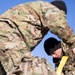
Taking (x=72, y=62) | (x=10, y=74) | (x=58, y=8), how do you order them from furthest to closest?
1. (x=72, y=62)
2. (x=58, y=8)
3. (x=10, y=74)

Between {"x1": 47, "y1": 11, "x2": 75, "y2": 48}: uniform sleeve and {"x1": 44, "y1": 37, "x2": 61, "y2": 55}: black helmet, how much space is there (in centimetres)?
206

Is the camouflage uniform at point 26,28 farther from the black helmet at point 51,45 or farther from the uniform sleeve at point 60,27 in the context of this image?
the black helmet at point 51,45

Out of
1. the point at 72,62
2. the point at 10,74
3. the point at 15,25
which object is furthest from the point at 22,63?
the point at 72,62

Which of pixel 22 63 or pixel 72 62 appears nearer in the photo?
pixel 22 63

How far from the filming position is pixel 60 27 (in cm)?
527

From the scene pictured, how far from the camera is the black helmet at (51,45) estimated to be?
7449 mm

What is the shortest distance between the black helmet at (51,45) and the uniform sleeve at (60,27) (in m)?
2.06

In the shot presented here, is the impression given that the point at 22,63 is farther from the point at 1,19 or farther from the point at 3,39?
the point at 1,19

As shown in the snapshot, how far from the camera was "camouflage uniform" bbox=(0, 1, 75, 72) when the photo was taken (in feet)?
17.4

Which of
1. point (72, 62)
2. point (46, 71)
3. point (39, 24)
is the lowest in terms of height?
point (72, 62)

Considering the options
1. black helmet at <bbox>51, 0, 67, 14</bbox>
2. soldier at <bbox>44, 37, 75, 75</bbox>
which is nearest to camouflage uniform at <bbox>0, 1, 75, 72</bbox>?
black helmet at <bbox>51, 0, 67, 14</bbox>

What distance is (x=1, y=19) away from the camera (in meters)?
5.52

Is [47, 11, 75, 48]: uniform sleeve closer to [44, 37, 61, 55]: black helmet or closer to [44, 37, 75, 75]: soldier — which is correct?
[44, 37, 75, 75]: soldier

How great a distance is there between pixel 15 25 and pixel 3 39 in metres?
0.31
